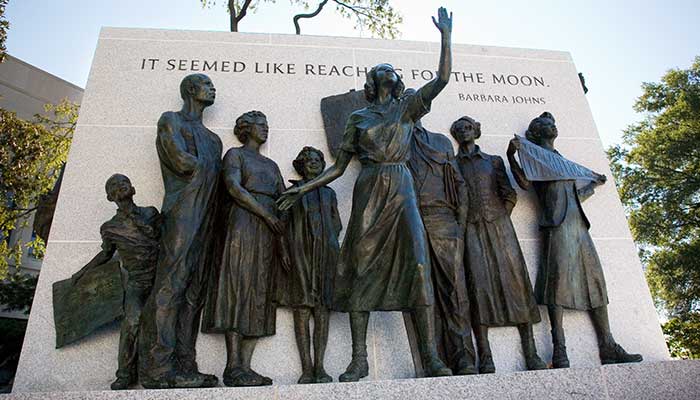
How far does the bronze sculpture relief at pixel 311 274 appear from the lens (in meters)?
4.94

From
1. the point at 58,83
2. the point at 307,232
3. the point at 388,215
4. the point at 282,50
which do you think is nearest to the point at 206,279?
the point at 307,232

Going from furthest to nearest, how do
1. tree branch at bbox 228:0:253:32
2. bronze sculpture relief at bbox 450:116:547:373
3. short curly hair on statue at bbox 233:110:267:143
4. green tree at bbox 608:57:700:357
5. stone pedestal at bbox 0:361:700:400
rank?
green tree at bbox 608:57:700:357, tree branch at bbox 228:0:253:32, short curly hair on statue at bbox 233:110:267:143, bronze sculpture relief at bbox 450:116:547:373, stone pedestal at bbox 0:361:700:400

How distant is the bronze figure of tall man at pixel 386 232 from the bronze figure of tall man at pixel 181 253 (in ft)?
2.85

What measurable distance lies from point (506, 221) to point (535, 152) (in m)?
1.00

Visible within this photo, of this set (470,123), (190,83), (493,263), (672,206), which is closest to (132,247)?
(190,83)

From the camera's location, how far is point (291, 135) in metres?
6.40

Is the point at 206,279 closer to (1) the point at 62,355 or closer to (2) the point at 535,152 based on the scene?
(1) the point at 62,355

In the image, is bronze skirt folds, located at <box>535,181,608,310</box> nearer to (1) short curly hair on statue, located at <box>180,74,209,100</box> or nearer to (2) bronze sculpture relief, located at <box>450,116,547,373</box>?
(2) bronze sculpture relief, located at <box>450,116,547,373</box>

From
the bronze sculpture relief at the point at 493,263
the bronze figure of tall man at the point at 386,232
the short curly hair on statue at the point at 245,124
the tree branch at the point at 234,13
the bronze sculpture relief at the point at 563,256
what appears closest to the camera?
the bronze figure of tall man at the point at 386,232

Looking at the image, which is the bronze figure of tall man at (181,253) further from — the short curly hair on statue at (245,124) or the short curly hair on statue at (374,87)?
the short curly hair on statue at (374,87)

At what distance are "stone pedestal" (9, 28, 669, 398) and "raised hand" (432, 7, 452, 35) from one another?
208 cm

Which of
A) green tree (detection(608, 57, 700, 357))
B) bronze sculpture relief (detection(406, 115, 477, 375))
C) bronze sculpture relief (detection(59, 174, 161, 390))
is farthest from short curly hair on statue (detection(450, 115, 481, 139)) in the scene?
green tree (detection(608, 57, 700, 357))

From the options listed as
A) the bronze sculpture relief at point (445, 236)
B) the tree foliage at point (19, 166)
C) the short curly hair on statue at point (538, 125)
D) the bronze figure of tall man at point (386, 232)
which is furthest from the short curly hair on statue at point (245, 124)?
the tree foliage at point (19, 166)

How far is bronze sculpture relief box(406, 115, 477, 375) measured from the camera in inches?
196
